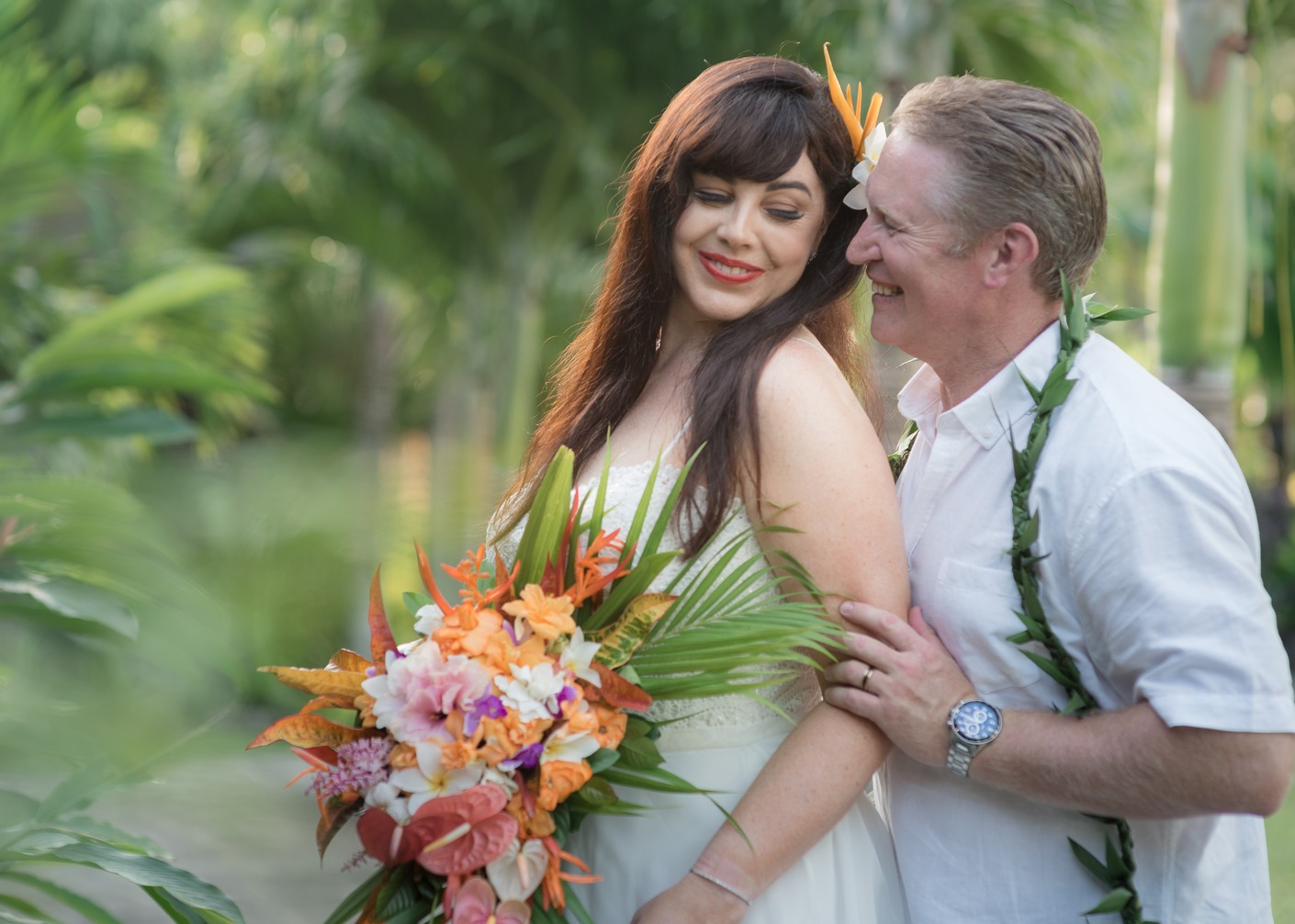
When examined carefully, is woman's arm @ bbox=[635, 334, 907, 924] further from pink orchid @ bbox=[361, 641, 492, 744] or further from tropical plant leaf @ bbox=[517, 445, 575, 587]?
pink orchid @ bbox=[361, 641, 492, 744]

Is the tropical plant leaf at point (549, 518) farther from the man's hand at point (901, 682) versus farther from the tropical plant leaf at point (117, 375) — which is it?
the tropical plant leaf at point (117, 375)

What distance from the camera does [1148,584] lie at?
1691 mm

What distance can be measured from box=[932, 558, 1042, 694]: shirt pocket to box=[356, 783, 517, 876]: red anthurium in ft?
2.43

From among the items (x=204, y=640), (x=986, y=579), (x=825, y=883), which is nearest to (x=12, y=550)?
(x=204, y=640)

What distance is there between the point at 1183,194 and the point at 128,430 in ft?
10.1

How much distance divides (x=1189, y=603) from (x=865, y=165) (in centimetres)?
91

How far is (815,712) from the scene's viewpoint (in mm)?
1946

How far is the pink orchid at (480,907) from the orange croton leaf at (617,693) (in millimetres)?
300

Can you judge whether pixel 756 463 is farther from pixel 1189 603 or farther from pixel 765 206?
pixel 1189 603

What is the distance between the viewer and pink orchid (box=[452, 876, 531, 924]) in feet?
5.61

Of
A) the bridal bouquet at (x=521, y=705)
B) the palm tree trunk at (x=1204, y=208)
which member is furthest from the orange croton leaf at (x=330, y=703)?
the palm tree trunk at (x=1204, y=208)

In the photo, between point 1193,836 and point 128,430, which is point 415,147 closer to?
point 128,430

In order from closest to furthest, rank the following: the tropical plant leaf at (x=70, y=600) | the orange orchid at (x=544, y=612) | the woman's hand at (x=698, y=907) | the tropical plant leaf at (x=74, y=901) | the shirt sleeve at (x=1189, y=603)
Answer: the shirt sleeve at (x=1189, y=603) < the orange orchid at (x=544, y=612) < the woman's hand at (x=698, y=907) < the tropical plant leaf at (x=74, y=901) < the tropical plant leaf at (x=70, y=600)

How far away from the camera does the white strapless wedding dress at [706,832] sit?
6.56 feet
